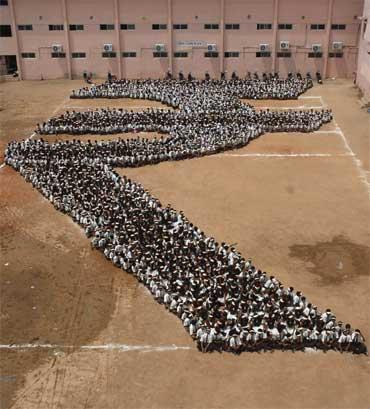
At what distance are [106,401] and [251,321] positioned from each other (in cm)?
432

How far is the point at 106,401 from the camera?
12.6 meters

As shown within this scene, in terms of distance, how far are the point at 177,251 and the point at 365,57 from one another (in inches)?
1199

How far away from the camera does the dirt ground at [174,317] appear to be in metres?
13.0

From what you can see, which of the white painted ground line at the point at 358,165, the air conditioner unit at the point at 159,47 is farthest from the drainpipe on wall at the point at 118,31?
the white painted ground line at the point at 358,165

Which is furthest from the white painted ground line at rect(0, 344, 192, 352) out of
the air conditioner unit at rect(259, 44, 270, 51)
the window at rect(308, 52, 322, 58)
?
the window at rect(308, 52, 322, 58)

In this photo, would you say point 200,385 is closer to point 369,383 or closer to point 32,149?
point 369,383

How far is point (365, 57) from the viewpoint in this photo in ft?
136

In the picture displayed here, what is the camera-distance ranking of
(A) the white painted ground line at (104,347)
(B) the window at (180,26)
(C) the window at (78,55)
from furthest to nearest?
(C) the window at (78,55)
(B) the window at (180,26)
(A) the white painted ground line at (104,347)

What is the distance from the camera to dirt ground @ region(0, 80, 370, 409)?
13.0m

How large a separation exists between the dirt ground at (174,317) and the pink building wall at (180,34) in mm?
18837

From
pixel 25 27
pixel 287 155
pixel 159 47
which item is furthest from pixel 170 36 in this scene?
pixel 287 155

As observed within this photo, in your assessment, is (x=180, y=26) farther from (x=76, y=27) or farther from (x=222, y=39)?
(x=76, y=27)

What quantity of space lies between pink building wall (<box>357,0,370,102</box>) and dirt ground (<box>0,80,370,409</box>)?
1152cm

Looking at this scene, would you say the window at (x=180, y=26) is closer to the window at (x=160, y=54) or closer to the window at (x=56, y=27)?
the window at (x=160, y=54)
